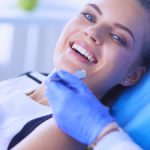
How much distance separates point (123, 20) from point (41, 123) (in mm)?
404

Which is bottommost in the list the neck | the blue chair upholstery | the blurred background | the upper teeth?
the blurred background

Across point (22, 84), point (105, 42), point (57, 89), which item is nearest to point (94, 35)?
point (105, 42)

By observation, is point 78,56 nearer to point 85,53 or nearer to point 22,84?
point 85,53

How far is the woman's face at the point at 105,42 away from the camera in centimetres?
113

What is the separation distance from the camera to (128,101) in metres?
1.21

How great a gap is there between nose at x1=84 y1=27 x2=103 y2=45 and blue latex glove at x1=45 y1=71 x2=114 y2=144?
0.16 meters

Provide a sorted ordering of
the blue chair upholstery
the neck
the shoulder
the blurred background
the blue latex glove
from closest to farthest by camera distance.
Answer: the blue latex glove
the blue chair upholstery
the neck
the shoulder
the blurred background

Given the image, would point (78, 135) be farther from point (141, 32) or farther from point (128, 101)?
point (141, 32)

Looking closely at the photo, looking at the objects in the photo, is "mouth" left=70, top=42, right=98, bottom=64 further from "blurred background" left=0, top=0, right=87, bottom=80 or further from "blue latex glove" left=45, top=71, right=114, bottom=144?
"blurred background" left=0, top=0, right=87, bottom=80

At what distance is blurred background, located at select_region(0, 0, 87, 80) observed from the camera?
2092mm

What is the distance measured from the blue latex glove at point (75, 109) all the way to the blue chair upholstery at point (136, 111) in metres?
0.14

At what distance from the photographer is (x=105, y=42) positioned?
114cm

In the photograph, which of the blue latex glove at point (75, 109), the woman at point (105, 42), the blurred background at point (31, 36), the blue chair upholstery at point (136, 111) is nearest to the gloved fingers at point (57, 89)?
the blue latex glove at point (75, 109)

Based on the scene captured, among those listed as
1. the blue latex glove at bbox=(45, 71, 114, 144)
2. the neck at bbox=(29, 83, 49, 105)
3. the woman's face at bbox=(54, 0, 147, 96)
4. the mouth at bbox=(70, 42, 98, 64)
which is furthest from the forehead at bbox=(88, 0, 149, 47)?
the neck at bbox=(29, 83, 49, 105)
